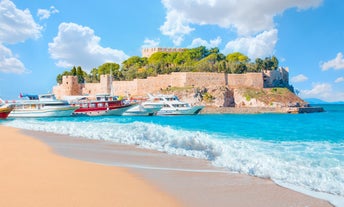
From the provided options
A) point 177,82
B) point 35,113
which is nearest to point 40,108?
point 35,113

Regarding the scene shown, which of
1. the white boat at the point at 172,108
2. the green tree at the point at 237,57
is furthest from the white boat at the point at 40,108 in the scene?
the green tree at the point at 237,57

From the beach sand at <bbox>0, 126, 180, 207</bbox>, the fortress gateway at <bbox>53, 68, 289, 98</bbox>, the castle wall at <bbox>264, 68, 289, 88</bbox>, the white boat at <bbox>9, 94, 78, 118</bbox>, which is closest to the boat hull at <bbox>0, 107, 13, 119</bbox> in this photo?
the white boat at <bbox>9, 94, 78, 118</bbox>

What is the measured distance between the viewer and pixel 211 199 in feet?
10.2

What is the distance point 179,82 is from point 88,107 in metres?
16.8

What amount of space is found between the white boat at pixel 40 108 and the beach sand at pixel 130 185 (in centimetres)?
2529

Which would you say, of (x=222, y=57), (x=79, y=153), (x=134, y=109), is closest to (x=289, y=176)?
(x=79, y=153)

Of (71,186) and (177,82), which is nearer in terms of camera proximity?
(71,186)

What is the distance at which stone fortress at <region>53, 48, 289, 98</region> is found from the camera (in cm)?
4534

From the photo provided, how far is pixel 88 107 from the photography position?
31.9 meters

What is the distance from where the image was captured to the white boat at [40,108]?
95.2 feet

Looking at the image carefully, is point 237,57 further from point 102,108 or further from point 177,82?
point 102,108

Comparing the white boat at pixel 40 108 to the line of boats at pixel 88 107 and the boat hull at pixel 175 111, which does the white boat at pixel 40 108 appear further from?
the boat hull at pixel 175 111

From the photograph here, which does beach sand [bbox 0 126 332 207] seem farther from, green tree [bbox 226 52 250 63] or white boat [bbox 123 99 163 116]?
green tree [bbox 226 52 250 63]

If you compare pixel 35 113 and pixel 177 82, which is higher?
pixel 177 82
